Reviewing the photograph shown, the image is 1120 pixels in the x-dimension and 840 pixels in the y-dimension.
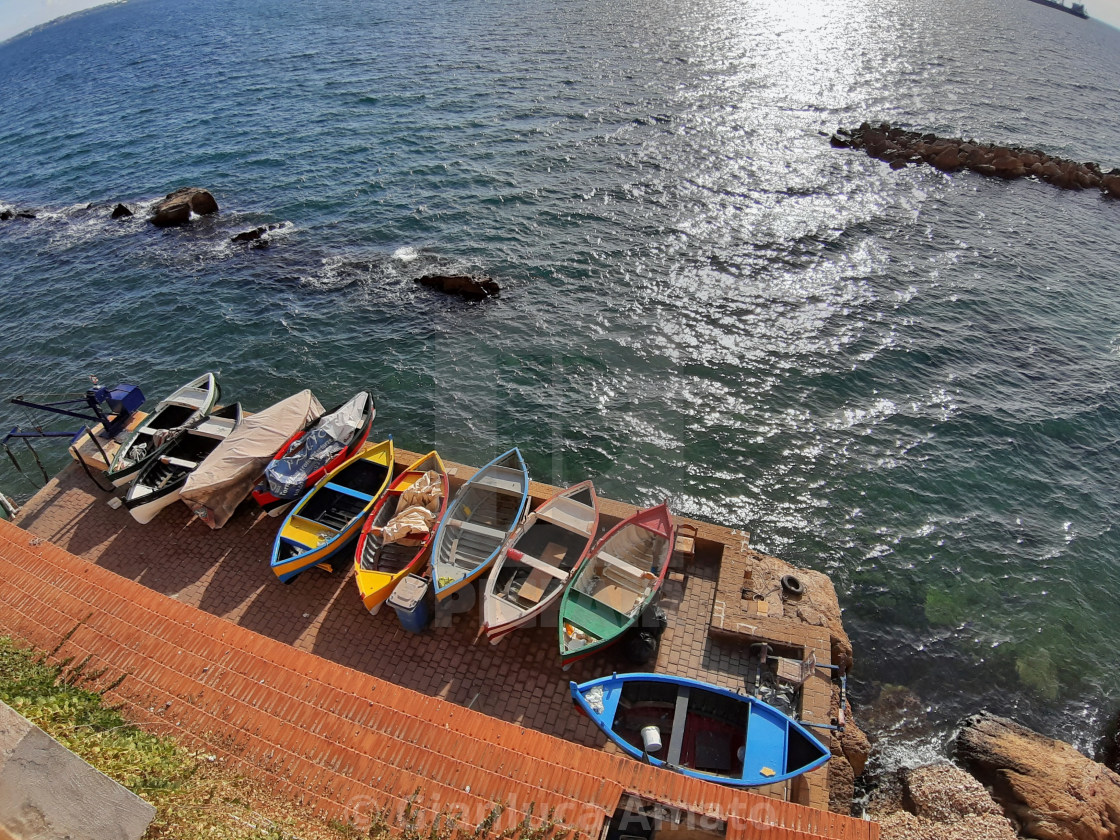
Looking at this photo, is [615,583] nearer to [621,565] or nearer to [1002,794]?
[621,565]

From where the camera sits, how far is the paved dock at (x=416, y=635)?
16.4 meters

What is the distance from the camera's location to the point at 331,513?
2083 centimetres

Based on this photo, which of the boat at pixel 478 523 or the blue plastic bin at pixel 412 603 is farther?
the boat at pixel 478 523

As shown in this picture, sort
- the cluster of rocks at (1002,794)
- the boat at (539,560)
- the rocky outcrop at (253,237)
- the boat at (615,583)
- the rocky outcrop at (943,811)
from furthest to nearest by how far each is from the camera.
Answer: the rocky outcrop at (253,237) → the boat at (539,560) → the boat at (615,583) → the cluster of rocks at (1002,794) → the rocky outcrop at (943,811)

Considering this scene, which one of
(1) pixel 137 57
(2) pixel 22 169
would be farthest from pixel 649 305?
(1) pixel 137 57

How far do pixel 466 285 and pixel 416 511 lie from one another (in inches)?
726

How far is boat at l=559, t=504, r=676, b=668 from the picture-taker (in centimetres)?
1691

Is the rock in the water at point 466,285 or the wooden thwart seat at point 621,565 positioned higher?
the rock in the water at point 466,285

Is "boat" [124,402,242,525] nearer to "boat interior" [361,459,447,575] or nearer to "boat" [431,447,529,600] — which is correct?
"boat interior" [361,459,447,575]

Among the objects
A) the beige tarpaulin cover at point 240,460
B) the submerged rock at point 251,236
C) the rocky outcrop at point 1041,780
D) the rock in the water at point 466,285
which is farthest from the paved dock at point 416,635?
the submerged rock at point 251,236

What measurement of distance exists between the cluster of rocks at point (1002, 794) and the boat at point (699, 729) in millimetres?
3502

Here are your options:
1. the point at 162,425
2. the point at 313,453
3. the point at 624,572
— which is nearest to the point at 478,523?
the point at 624,572

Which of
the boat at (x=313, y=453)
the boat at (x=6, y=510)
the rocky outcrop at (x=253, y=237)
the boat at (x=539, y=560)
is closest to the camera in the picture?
the boat at (x=539, y=560)

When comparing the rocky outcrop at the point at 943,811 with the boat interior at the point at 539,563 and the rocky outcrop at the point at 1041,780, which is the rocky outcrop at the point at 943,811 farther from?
the boat interior at the point at 539,563
